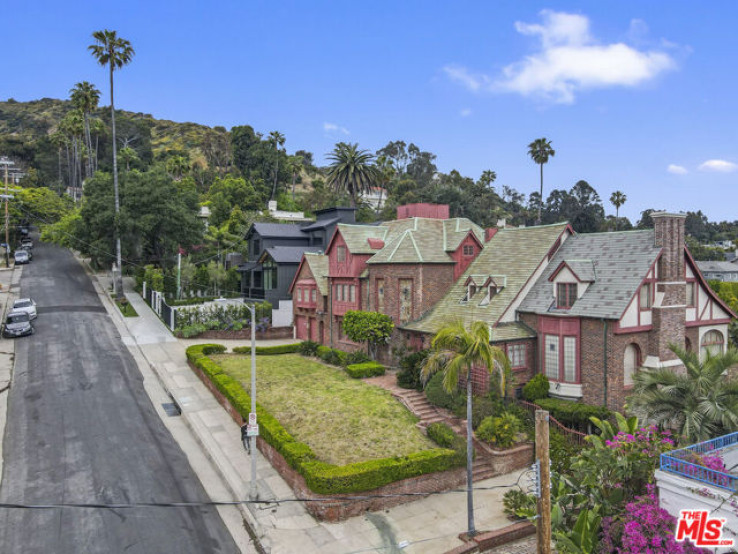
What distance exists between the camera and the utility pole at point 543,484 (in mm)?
13062

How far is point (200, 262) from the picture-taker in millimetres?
61531

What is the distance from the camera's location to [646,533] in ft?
47.4

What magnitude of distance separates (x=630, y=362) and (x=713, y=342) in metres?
8.07

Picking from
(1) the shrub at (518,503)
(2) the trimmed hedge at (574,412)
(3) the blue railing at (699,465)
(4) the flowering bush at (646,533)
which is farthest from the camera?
(2) the trimmed hedge at (574,412)

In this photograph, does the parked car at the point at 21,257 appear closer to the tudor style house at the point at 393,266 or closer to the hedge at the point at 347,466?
the tudor style house at the point at 393,266

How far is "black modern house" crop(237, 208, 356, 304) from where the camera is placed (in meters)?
49.6

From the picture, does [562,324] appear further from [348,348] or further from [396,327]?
[348,348]

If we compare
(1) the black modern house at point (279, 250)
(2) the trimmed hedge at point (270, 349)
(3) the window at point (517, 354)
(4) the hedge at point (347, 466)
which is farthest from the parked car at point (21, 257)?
(3) the window at point (517, 354)

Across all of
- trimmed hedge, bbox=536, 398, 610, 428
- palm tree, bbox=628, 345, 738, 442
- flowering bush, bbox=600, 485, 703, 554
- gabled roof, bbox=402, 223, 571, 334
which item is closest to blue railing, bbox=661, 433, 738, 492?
palm tree, bbox=628, 345, 738, 442

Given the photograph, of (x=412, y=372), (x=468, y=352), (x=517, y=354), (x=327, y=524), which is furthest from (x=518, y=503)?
(x=412, y=372)

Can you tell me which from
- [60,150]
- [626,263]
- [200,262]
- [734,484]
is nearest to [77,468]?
[734,484]

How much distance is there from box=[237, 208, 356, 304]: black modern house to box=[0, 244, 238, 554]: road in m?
16.1

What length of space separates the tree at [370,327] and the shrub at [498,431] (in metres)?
11.4

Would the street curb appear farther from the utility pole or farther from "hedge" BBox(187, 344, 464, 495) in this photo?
the utility pole
